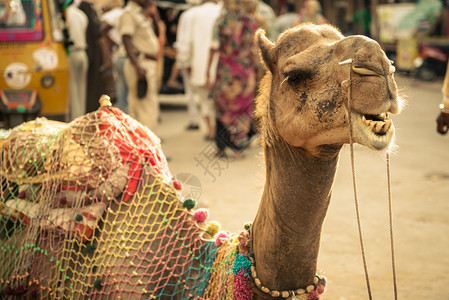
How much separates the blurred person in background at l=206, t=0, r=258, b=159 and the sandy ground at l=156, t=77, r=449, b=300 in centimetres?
47

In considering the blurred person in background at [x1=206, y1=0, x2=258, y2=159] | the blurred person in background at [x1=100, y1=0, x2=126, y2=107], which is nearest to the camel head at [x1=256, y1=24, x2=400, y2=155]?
the blurred person in background at [x1=206, y1=0, x2=258, y2=159]

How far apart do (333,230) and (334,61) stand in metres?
3.64

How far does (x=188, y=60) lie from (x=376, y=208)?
506 centimetres

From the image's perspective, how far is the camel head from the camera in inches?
72.7

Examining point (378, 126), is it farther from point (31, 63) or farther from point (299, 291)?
point (31, 63)

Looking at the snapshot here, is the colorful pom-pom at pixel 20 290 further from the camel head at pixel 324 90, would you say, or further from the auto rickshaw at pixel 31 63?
the auto rickshaw at pixel 31 63

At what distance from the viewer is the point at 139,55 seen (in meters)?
7.88

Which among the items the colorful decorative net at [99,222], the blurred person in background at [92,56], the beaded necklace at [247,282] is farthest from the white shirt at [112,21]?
the beaded necklace at [247,282]

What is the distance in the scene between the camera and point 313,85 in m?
2.04

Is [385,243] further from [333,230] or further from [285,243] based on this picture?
[285,243]

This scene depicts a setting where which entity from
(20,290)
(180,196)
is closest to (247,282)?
(180,196)

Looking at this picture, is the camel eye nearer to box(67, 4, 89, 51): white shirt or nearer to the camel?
the camel

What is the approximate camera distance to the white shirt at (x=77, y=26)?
9.41 meters

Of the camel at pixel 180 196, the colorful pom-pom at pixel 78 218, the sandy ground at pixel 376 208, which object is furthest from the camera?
the sandy ground at pixel 376 208
